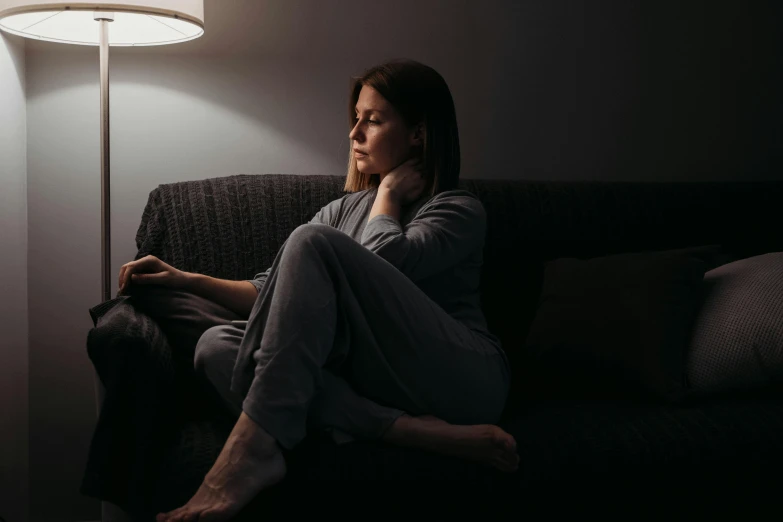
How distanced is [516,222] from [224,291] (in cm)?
77

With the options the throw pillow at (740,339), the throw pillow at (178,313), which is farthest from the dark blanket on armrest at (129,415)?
the throw pillow at (740,339)

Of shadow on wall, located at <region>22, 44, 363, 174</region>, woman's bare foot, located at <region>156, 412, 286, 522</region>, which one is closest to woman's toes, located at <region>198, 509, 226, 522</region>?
woman's bare foot, located at <region>156, 412, 286, 522</region>

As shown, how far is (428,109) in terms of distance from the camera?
185 centimetres

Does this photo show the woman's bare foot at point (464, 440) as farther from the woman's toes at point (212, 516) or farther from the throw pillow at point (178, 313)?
the throw pillow at point (178, 313)

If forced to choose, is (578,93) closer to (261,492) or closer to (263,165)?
(263,165)

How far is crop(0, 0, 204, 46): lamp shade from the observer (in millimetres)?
1781

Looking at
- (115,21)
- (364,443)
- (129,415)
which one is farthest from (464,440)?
(115,21)

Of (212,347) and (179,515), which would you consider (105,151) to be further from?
(179,515)

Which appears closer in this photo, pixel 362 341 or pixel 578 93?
pixel 362 341

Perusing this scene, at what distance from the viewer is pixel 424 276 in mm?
1678

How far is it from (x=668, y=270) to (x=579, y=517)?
668 mm

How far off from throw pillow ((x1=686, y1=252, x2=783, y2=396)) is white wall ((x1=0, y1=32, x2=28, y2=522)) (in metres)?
1.56

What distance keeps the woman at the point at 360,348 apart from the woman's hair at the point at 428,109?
0.15ft

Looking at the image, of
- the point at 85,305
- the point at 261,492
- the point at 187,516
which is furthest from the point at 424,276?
the point at 85,305
